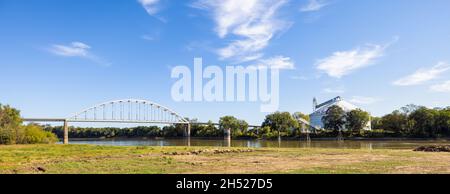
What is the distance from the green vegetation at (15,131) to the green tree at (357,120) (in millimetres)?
80084

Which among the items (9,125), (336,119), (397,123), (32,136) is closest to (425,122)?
(397,123)

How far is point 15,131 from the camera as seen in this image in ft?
205

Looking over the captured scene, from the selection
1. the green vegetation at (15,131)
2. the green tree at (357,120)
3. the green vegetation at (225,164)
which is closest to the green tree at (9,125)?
the green vegetation at (15,131)

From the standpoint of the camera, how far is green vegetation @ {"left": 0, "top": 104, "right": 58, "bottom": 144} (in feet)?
199

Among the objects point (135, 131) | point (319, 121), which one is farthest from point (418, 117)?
point (135, 131)

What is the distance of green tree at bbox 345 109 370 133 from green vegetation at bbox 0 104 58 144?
8008cm

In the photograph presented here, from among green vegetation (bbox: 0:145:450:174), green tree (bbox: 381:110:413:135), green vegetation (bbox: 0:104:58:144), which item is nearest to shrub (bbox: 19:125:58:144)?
green vegetation (bbox: 0:104:58:144)

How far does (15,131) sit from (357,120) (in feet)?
286

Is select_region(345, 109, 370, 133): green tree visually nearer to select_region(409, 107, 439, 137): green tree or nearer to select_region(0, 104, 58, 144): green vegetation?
select_region(409, 107, 439, 137): green tree
